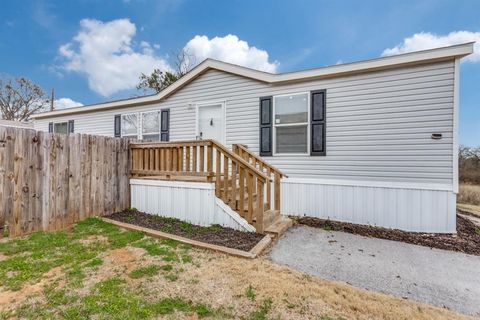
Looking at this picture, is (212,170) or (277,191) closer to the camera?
(212,170)

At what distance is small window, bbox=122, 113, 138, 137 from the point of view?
8.33 metres

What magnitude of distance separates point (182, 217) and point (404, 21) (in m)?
8.41

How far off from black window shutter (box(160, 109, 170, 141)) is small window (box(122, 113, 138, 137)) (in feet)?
3.72

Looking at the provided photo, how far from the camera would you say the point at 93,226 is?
4.39 metres

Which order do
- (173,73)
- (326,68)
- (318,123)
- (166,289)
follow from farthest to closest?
(173,73) < (318,123) < (326,68) < (166,289)

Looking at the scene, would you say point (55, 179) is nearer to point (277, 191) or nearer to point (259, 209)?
point (259, 209)

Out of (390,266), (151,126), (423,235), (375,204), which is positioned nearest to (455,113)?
(375,204)

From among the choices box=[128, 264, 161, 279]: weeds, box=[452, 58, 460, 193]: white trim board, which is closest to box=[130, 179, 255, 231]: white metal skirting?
box=[128, 264, 161, 279]: weeds

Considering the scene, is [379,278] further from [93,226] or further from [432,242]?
[93,226]

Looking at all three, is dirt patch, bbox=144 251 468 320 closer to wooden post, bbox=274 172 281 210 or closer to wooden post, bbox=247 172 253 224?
wooden post, bbox=247 172 253 224

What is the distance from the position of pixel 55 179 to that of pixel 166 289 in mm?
3147

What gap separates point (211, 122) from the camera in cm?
707

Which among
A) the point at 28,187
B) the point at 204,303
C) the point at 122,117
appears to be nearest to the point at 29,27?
the point at 122,117

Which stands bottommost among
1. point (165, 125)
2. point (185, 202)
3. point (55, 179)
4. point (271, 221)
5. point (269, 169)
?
point (271, 221)
